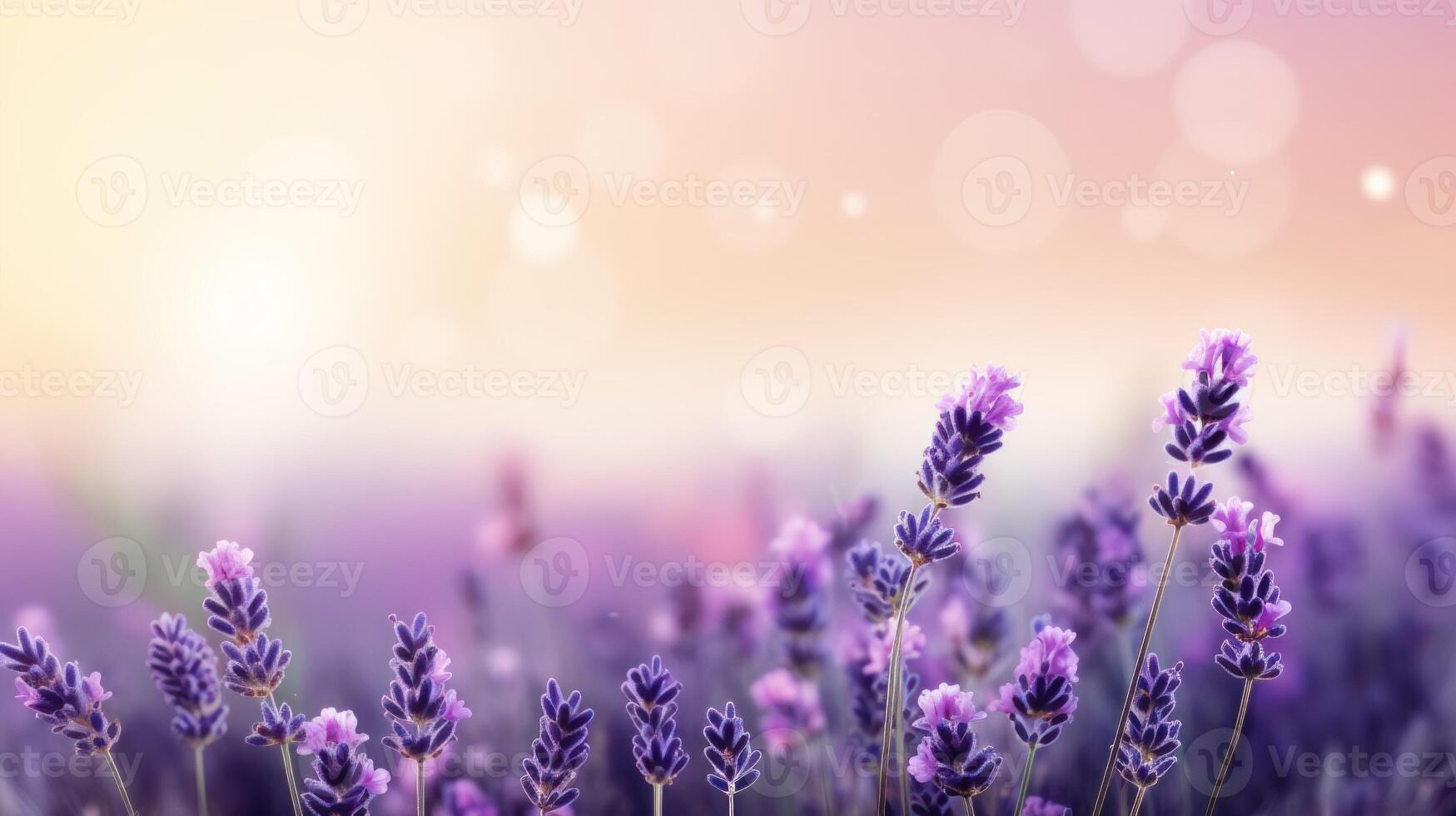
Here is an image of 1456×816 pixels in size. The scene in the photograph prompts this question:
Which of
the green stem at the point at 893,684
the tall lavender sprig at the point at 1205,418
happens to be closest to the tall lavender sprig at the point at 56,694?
the green stem at the point at 893,684

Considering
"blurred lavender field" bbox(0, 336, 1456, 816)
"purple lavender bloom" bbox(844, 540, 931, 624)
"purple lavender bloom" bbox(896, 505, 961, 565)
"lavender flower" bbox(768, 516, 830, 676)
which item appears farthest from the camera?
"blurred lavender field" bbox(0, 336, 1456, 816)

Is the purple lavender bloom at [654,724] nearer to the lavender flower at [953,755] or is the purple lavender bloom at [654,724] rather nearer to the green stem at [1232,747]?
the lavender flower at [953,755]

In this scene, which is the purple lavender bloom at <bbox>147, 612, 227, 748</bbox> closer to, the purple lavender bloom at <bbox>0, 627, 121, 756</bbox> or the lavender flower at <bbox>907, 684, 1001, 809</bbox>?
the purple lavender bloom at <bbox>0, 627, 121, 756</bbox>

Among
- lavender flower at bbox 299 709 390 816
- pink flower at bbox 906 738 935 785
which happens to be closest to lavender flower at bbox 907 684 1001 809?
pink flower at bbox 906 738 935 785

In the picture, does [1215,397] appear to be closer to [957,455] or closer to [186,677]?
[957,455]

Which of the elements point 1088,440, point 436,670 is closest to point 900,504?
point 1088,440

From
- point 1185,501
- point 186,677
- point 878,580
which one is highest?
point 1185,501

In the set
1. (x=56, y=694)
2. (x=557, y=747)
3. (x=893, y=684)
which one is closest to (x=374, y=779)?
(x=557, y=747)
